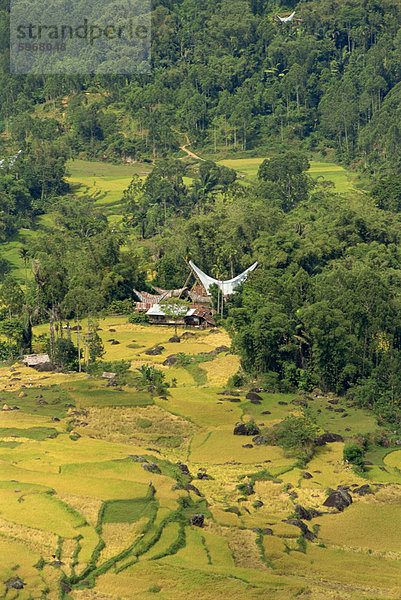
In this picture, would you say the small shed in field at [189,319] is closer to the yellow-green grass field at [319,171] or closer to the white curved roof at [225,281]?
the white curved roof at [225,281]

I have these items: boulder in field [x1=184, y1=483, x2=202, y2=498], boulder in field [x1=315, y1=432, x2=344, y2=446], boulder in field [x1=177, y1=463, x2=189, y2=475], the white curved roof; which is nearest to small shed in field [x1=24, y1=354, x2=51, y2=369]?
the white curved roof

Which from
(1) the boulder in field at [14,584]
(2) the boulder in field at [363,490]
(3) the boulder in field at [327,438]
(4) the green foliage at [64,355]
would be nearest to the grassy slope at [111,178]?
(4) the green foliage at [64,355]

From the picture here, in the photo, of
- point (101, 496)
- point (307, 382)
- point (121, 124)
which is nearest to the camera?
point (101, 496)

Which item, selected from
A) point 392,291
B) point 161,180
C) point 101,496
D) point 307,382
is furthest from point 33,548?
point 161,180

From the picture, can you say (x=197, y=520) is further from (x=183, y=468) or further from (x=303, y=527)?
(x=183, y=468)

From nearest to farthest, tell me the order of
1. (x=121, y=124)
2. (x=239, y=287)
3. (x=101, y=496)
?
(x=101, y=496) → (x=239, y=287) → (x=121, y=124)

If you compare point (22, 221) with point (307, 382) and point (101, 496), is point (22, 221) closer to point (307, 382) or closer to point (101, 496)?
point (307, 382)
